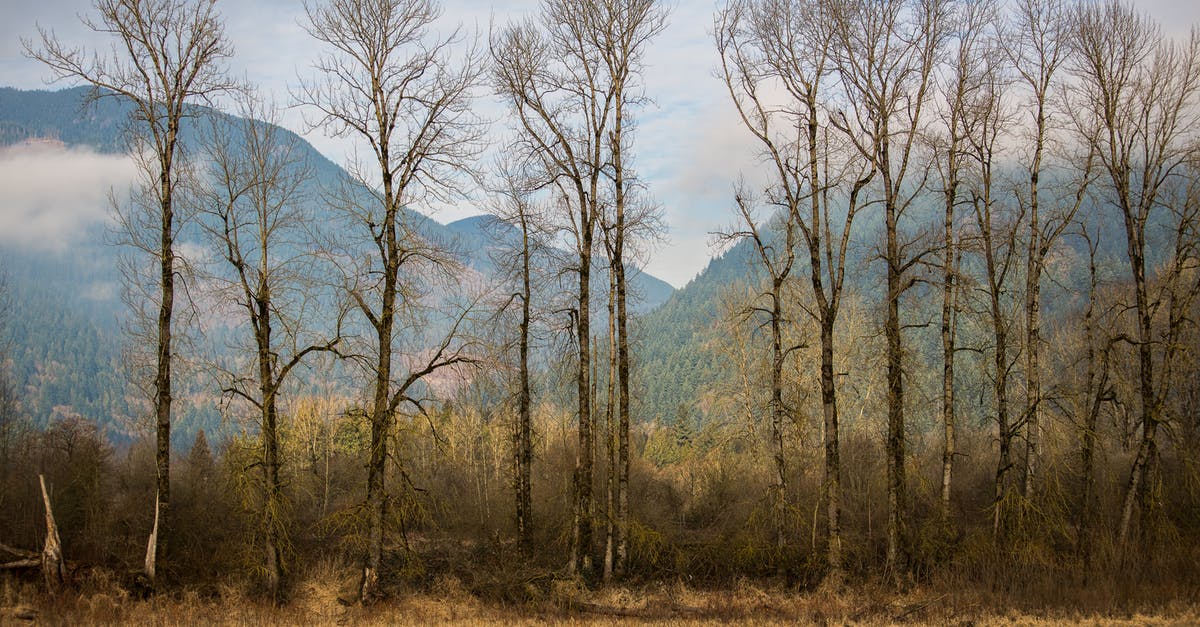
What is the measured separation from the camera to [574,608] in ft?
52.3

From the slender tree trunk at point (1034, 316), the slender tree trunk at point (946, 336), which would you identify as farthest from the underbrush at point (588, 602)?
the slender tree trunk at point (1034, 316)

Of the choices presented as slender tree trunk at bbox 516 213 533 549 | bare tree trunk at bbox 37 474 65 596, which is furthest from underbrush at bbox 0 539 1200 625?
slender tree trunk at bbox 516 213 533 549

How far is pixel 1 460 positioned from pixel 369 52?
86.0 feet

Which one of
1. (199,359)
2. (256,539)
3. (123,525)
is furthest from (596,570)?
(123,525)

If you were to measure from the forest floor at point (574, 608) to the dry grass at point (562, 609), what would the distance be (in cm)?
2

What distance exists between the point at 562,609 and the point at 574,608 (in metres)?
0.27

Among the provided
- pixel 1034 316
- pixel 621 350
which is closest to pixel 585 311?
pixel 621 350

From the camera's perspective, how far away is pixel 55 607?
14.3 metres

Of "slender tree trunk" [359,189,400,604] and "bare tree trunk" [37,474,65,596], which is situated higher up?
"slender tree trunk" [359,189,400,604]

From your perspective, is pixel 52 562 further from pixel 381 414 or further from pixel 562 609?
pixel 562 609

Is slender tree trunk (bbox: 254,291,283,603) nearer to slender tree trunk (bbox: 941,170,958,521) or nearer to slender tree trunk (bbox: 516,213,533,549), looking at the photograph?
slender tree trunk (bbox: 516,213,533,549)

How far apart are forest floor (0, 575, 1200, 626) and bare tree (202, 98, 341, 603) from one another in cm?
161

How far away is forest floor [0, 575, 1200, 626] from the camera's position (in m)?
13.9

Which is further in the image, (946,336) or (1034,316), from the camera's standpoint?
(1034,316)
